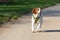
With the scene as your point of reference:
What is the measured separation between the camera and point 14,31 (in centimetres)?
1298

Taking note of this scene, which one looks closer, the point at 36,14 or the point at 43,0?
the point at 36,14

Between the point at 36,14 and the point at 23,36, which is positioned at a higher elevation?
the point at 36,14

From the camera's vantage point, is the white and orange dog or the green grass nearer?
the white and orange dog

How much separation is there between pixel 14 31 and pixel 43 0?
36696 mm

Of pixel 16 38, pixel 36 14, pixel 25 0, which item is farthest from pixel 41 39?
pixel 25 0

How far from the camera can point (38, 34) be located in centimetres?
1205

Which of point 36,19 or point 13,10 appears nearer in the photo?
point 36,19

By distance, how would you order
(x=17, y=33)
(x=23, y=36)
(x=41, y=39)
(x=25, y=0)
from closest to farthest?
1. (x=41, y=39)
2. (x=23, y=36)
3. (x=17, y=33)
4. (x=25, y=0)

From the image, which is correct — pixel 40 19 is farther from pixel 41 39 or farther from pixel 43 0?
pixel 43 0

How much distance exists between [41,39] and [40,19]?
1.77 metres

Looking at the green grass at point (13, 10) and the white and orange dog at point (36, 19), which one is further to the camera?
the green grass at point (13, 10)

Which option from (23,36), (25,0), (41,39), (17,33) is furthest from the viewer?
(25,0)

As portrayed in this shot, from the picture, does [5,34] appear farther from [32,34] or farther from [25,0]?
[25,0]

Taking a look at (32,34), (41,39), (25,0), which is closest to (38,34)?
(32,34)
